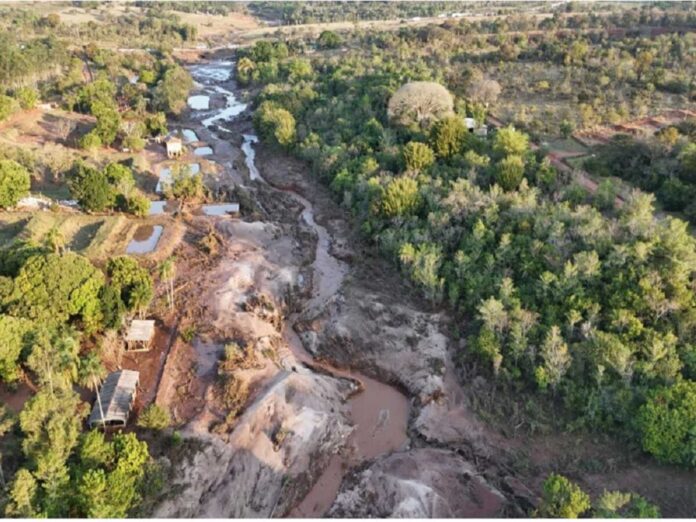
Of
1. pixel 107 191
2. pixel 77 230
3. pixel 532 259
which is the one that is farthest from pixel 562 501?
pixel 107 191

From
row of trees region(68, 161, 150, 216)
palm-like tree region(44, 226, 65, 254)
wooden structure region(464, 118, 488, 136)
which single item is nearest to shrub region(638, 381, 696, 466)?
palm-like tree region(44, 226, 65, 254)

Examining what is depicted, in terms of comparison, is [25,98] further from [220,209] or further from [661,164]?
[661,164]

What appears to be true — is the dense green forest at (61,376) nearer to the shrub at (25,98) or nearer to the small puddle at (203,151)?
the small puddle at (203,151)

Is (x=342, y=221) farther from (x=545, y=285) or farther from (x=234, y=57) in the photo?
(x=234, y=57)

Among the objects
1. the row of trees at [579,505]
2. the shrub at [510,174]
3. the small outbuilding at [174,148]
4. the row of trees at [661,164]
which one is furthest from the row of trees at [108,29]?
the row of trees at [579,505]

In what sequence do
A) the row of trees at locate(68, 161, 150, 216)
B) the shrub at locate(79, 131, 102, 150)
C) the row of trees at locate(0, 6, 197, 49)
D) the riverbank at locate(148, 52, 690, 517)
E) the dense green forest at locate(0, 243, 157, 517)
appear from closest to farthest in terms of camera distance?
the dense green forest at locate(0, 243, 157, 517)
the riverbank at locate(148, 52, 690, 517)
the row of trees at locate(68, 161, 150, 216)
the shrub at locate(79, 131, 102, 150)
the row of trees at locate(0, 6, 197, 49)

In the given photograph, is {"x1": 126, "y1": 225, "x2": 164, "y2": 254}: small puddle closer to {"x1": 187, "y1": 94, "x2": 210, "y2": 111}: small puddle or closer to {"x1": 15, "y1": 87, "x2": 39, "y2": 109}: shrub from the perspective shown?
{"x1": 15, "y1": 87, "x2": 39, "y2": 109}: shrub
